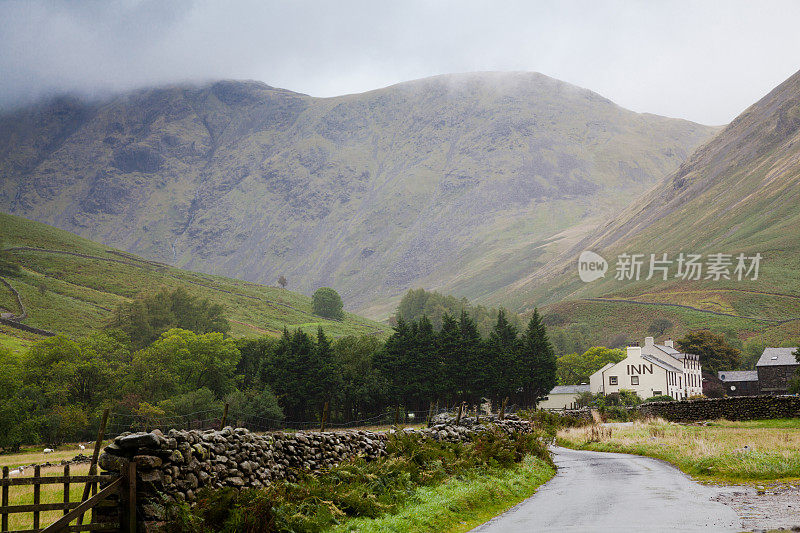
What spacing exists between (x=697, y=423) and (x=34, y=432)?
6729 centimetres

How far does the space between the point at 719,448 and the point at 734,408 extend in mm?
25791

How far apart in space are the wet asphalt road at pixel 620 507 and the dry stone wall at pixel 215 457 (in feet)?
19.5

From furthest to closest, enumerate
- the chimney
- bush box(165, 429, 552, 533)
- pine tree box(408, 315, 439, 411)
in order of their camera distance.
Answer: the chimney
pine tree box(408, 315, 439, 411)
bush box(165, 429, 552, 533)

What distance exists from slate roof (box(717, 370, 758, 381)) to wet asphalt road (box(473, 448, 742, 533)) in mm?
124525

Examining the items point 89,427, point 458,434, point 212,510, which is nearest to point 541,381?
point 89,427

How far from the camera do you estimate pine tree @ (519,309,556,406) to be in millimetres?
101312

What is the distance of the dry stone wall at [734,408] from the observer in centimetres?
5056

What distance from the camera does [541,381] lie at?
10250 cm

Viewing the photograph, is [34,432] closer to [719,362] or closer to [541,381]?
[541,381]

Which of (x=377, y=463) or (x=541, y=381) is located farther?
(x=541, y=381)

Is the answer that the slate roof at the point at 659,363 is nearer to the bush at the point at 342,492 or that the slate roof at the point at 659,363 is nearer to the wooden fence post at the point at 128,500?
the bush at the point at 342,492

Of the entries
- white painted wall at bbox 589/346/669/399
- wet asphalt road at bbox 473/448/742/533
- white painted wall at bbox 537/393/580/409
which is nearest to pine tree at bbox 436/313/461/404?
white painted wall at bbox 537/393/580/409

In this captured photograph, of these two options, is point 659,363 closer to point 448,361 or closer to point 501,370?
point 501,370

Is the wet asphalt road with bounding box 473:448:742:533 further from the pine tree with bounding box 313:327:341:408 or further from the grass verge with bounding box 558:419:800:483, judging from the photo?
the pine tree with bounding box 313:327:341:408
